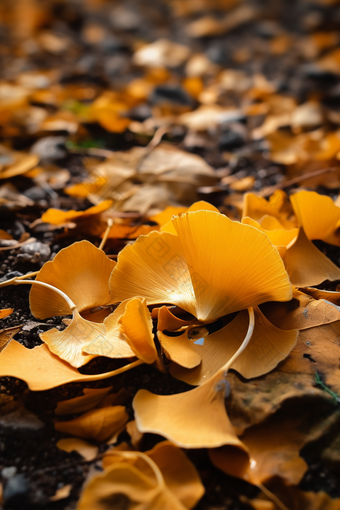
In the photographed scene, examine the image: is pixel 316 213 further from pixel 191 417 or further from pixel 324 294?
pixel 191 417

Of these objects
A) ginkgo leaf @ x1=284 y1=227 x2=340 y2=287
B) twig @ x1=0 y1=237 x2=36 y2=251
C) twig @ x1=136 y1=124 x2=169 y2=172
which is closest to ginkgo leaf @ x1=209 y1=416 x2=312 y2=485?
ginkgo leaf @ x1=284 y1=227 x2=340 y2=287

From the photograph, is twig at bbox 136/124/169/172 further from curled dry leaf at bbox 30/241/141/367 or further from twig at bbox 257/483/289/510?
twig at bbox 257/483/289/510

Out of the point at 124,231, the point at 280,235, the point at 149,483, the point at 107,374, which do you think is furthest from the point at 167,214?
the point at 149,483

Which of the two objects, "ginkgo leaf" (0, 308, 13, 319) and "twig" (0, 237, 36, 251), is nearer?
"ginkgo leaf" (0, 308, 13, 319)

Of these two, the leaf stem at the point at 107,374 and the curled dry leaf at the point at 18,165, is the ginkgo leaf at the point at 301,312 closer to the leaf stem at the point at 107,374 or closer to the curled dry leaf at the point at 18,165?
the leaf stem at the point at 107,374

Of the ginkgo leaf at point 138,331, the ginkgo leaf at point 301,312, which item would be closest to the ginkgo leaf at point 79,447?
the ginkgo leaf at point 138,331
